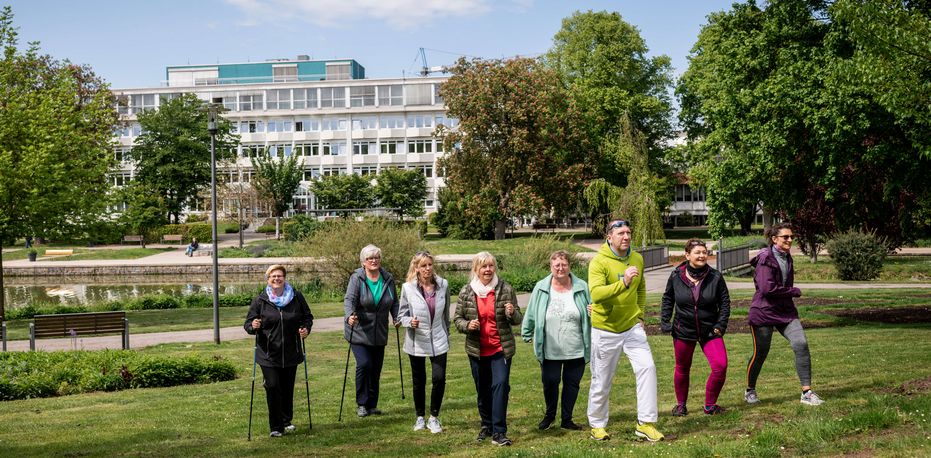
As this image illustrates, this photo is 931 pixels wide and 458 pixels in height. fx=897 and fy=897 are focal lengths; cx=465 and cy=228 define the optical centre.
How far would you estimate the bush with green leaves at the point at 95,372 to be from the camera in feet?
39.4

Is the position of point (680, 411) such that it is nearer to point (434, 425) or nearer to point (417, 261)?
point (434, 425)

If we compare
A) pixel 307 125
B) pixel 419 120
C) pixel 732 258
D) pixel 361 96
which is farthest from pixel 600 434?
pixel 307 125

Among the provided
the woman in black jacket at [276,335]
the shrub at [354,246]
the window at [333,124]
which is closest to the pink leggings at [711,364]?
the woman in black jacket at [276,335]

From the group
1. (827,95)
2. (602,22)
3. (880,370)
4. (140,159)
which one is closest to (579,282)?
(880,370)

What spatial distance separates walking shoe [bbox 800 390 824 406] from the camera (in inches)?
327

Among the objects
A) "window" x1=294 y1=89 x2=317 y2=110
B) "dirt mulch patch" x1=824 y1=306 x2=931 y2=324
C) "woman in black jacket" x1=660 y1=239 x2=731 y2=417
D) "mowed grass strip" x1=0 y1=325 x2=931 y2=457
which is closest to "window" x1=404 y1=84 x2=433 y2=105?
"window" x1=294 y1=89 x2=317 y2=110

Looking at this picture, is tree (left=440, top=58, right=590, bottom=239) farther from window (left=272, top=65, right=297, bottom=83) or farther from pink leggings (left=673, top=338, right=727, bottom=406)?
pink leggings (left=673, top=338, right=727, bottom=406)

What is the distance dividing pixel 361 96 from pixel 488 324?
8334 centimetres

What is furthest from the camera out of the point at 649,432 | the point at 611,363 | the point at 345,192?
the point at 345,192

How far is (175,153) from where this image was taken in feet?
219

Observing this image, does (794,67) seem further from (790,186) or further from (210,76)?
(210,76)

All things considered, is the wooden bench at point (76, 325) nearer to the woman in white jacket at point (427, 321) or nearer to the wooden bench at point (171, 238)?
the woman in white jacket at point (427, 321)

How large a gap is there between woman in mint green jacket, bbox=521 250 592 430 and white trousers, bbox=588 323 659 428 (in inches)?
6.6

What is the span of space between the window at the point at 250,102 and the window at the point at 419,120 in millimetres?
15398
